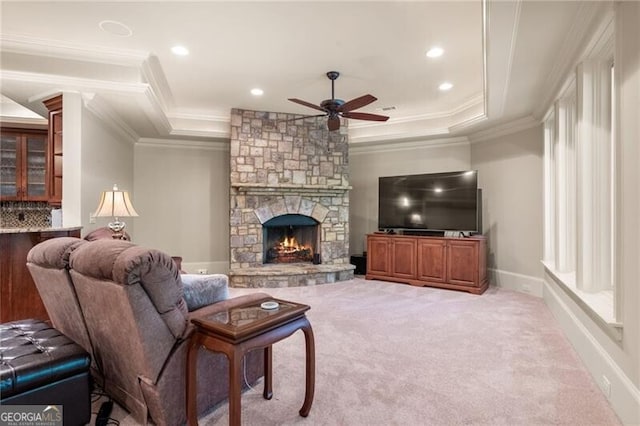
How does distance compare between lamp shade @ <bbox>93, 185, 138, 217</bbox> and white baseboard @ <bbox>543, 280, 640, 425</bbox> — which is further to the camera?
lamp shade @ <bbox>93, 185, 138, 217</bbox>

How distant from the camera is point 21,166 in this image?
5387 millimetres

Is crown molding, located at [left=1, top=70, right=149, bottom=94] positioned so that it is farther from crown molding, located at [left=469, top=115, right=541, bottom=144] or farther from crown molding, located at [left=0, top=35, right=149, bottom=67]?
crown molding, located at [left=469, top=115, right=541, bottom=144]

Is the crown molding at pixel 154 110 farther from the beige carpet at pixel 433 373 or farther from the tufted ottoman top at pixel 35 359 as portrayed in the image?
the beige carpet at pixel 433 373

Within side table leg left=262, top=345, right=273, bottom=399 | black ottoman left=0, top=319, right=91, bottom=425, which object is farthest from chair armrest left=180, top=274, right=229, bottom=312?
black ottoman left=0, top=319, right=91, bottom=425

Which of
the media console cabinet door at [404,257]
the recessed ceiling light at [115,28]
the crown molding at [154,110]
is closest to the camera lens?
the recessed ceiling light at [115,28]

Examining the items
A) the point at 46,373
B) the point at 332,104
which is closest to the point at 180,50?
the point at 332,104

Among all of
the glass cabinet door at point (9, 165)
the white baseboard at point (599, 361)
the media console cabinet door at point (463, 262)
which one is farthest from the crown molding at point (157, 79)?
the white baseboard at point (599, 361)

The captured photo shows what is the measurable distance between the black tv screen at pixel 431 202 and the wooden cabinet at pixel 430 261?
290mm

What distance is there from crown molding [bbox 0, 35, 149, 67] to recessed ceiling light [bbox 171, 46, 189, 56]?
32 centimetres

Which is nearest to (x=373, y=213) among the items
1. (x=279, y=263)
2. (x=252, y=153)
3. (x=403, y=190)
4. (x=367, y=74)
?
(x=403, y=190)

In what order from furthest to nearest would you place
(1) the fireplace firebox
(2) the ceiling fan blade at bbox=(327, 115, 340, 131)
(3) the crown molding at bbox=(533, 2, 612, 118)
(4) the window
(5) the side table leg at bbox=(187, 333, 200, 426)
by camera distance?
1. (1) the fireplace firebox
2. (2) the ceiling fan blade at bbox=(327, 115, 340, 131)
3. (4) the window
4. (3) the crown molding at bbox=(533, 2, 612, 118)
5. (5) the side table leg at bbox=(187, 333, 200, 426)

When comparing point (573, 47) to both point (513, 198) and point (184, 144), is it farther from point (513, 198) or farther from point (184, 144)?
point (184, 144)

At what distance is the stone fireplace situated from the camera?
5.84 m

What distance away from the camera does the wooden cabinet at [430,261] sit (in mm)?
5156
